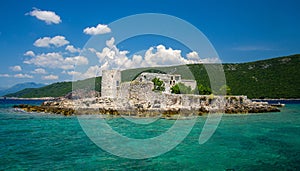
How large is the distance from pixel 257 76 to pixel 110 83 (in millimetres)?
50429

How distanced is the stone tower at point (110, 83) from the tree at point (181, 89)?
740 cm

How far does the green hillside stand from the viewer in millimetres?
→ 56938

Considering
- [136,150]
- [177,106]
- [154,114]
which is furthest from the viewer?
[177,106]

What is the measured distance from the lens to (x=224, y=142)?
11.5 m

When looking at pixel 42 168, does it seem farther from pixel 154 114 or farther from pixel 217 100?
pixel 217 100

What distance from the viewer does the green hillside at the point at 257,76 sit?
56938mm

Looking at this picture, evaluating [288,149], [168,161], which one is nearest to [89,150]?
[168,161]

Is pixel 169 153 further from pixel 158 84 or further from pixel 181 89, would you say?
pixel 181 89

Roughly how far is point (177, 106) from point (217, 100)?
483cm

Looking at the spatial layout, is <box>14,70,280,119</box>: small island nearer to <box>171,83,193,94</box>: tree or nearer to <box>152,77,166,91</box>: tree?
<box>152,77,166,91</box>: tree

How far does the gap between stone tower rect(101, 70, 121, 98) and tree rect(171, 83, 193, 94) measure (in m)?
7.40

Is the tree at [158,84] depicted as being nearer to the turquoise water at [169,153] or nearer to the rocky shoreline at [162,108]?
the rocky shoreline at [162,108]

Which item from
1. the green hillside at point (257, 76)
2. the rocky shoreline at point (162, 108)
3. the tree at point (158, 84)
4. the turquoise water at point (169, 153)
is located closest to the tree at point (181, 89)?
the tree at point (158, 84)

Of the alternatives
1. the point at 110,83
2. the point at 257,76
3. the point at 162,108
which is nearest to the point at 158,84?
the point at 110,83
